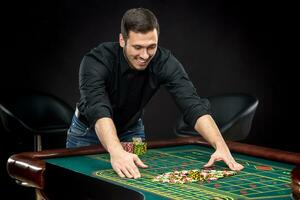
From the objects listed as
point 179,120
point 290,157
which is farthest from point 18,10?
point 290,157

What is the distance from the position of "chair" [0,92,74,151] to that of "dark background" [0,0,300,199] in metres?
0.65

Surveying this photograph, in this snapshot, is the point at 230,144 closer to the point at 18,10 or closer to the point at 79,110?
the point at 79,110

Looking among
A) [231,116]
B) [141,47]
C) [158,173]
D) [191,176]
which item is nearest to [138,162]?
[158,173]

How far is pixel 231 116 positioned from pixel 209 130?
1.81 m

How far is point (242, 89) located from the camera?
6.34m

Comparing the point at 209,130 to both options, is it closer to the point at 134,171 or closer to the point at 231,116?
the point at 134,171

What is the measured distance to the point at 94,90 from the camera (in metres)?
3.35

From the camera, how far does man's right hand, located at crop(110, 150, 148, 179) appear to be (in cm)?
273

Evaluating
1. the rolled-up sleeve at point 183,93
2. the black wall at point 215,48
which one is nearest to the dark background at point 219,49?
the black wall at point 215,48

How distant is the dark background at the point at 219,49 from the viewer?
19.1 feet

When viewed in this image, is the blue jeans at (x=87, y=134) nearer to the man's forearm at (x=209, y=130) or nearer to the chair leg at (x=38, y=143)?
the man's forearm at (x=209, y=130)

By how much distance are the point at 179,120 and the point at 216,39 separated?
136cm

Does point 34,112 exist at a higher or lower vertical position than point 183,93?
lower

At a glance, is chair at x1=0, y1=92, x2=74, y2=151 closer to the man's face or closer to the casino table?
the casino table
